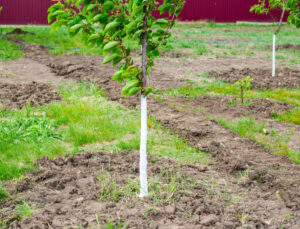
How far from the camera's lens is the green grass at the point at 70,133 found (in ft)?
13.3

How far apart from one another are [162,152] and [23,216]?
1834 mm

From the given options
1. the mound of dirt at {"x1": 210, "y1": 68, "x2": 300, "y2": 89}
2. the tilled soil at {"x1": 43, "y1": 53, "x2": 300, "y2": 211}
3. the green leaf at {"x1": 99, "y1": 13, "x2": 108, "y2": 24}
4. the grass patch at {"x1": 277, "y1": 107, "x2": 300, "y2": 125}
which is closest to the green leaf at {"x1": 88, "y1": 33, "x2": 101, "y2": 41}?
the green leaf at {"x1": 99, "y1": 13, "x2": 108, "y2": 24}

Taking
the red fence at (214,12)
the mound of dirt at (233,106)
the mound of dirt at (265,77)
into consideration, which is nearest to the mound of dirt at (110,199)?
the mound of dirt at (233,106)

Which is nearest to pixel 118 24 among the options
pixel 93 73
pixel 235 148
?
pixel 235 148

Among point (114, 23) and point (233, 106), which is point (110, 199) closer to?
point (114, 23)

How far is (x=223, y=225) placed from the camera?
2730mm

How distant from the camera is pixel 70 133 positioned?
4.68 meters

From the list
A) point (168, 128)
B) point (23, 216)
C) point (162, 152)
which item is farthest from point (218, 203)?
point (168, 128)

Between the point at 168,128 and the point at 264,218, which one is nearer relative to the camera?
the point at 264,218

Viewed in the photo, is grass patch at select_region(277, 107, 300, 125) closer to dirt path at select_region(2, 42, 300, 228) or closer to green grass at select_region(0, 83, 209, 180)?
dirt path at select_region(2, 42, 300, 228)

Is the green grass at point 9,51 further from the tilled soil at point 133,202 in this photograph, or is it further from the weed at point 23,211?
the weed at point 23,211

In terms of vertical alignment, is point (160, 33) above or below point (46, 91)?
above

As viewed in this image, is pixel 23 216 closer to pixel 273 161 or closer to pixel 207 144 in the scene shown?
pixel 207 144

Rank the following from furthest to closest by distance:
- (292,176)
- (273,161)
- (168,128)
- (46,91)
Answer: (46,91) → (168,128) → (273,161) → (292,176)
